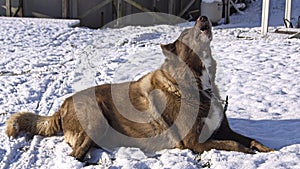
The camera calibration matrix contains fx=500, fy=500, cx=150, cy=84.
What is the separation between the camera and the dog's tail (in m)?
4.96

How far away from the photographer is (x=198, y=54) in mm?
4520

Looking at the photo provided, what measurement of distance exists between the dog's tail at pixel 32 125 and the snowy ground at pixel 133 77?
80 millimetres

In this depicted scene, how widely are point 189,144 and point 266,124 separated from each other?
146cm

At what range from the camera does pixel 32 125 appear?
16.4 feet

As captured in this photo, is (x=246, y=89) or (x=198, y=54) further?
(x=246, y=89)

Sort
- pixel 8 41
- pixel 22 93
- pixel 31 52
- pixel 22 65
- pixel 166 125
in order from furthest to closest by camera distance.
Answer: pixel 8 41, pixel 31 52, pixel 22 65, pixel 22 93, pixel 166 125

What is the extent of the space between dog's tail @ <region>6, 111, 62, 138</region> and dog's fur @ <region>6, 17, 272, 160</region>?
228 millimetres

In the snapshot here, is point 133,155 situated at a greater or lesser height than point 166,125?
lesser

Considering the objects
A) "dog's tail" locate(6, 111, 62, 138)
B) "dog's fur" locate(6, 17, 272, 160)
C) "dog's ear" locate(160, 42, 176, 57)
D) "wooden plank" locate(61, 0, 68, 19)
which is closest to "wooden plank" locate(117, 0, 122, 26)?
"wooden plank" locate(61, 0, 68, 19)

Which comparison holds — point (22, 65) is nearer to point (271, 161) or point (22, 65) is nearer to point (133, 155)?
point (133, 155)

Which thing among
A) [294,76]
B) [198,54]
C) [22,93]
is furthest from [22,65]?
[198,54]

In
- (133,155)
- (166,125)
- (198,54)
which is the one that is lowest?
(133,155)

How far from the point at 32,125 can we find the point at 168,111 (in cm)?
143

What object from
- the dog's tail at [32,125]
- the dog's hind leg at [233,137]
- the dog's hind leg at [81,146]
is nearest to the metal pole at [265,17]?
the dog's hind leg at [233,137]
